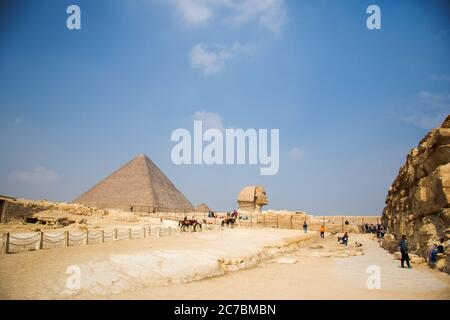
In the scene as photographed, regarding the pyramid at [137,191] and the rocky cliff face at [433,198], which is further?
the pyramid at [137,191]

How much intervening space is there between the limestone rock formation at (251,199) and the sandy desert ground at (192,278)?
27469mm

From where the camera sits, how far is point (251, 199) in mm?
37250

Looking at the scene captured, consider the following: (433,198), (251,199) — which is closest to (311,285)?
(433,198)

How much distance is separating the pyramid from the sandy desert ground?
35.0 metres

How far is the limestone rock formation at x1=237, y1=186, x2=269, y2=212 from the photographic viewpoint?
37562 millimetres

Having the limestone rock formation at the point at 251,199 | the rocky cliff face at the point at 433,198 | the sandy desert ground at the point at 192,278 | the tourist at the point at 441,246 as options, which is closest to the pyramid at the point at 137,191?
the limestone rock formation at the point at 251,199

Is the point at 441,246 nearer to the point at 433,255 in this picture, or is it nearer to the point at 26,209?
Result: the point at 433,255

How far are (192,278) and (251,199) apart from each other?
98.5ft

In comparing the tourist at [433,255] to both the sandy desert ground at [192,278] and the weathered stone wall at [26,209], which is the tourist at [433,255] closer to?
the sandy desert ground at [192,278]

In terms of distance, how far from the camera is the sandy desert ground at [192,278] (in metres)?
5.86
